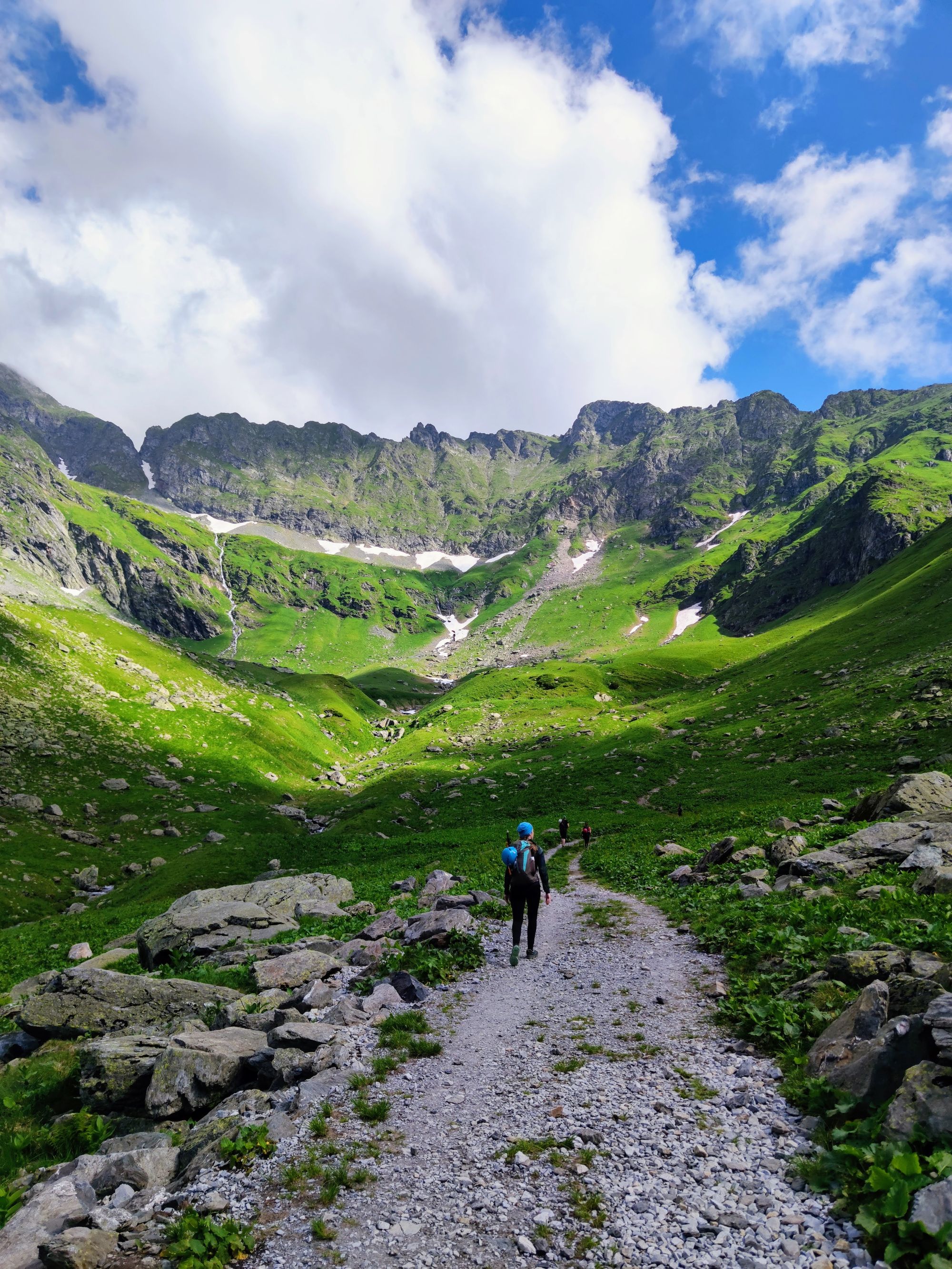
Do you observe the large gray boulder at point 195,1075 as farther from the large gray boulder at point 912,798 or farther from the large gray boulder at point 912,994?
the large gray boulder at point 912,798

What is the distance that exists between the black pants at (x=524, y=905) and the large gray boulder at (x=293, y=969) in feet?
20.2

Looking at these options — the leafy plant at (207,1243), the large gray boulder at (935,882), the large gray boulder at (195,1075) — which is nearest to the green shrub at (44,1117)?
the large gray boulder at (195,1075)

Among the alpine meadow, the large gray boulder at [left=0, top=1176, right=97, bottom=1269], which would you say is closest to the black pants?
the alpine meadow

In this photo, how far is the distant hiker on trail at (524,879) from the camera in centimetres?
1914

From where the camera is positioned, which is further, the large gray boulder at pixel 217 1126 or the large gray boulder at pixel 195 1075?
the large gray boulder at pixel 195 1075

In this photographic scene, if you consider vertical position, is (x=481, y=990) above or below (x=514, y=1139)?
below

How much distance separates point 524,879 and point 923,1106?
12.8m

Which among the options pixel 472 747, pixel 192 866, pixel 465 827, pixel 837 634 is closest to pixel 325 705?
pixel 472 747

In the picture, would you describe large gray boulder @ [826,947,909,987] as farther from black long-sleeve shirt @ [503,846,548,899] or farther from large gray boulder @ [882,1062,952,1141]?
black long-sleeve shirt @ [503,846,548,899]

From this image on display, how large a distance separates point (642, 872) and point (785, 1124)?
2545 cm

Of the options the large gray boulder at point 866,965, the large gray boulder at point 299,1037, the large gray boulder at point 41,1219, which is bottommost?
the large gray boulder at point 299,1037

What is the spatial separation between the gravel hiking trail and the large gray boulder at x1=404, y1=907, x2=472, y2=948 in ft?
18.6

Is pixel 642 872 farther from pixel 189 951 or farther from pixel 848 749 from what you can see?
pixel 848 749

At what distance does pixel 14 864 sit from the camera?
4519cm
